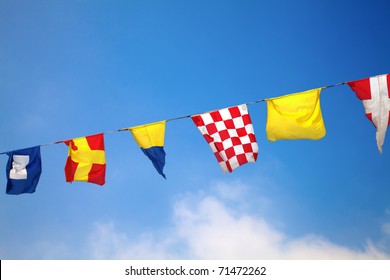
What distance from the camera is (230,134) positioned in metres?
6.72

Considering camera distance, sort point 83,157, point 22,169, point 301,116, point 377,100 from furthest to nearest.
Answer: point 22,169 < point 83,157 < point 301,116 < point 377,100

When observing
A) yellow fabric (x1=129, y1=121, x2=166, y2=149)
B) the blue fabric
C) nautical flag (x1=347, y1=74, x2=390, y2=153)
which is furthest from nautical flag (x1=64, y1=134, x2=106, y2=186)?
nautical flag (x1=347, y1=74, x2=390, y2=153)

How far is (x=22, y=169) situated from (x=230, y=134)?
17.1 ft

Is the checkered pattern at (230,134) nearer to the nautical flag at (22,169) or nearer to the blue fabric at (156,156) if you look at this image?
the blue fabric at (156,156)

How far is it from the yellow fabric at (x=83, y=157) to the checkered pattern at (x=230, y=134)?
2.60 meters

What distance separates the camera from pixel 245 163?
670cm

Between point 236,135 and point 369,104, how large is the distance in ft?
8.90

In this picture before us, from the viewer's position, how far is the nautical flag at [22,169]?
7.47m

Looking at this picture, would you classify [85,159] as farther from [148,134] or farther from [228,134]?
[228,134]

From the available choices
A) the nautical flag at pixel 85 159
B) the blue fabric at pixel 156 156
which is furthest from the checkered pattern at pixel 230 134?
the nautical flag at pixel 85 159

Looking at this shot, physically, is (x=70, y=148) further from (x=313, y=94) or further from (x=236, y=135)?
(x=313, y=94)

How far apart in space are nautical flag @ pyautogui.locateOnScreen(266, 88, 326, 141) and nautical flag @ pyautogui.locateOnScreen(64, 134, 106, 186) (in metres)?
4.18

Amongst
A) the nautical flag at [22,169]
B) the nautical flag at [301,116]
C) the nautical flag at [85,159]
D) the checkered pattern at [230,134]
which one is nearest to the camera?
the nautical flag at [301,116]

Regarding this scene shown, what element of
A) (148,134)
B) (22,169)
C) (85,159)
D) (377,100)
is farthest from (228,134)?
(22,169)
